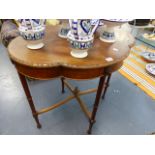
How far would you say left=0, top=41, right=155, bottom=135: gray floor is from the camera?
1.21m

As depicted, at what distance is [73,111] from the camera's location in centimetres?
136

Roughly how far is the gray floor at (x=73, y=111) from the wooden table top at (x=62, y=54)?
0.70 metres

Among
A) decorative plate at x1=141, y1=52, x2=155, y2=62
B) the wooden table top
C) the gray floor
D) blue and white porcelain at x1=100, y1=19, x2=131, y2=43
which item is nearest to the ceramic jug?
the wooden table top

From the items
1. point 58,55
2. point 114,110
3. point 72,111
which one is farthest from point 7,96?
point 114,110

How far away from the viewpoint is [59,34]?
3.21 feet

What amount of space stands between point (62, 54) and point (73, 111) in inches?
29.2

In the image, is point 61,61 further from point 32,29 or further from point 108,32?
point 108,32

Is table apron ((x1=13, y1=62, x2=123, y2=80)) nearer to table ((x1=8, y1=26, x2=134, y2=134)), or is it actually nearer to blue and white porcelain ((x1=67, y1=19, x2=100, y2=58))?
table ((x1=8, y1=26, x2=134, y2=134))

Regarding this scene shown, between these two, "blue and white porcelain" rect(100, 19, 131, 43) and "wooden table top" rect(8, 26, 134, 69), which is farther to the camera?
"blue and white porcelain" rect(100, 19, 131, 43)

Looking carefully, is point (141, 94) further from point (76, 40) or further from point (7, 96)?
point (7, 96)

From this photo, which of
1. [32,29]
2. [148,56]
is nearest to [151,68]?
[148,56]

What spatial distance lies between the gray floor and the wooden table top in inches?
27.5
